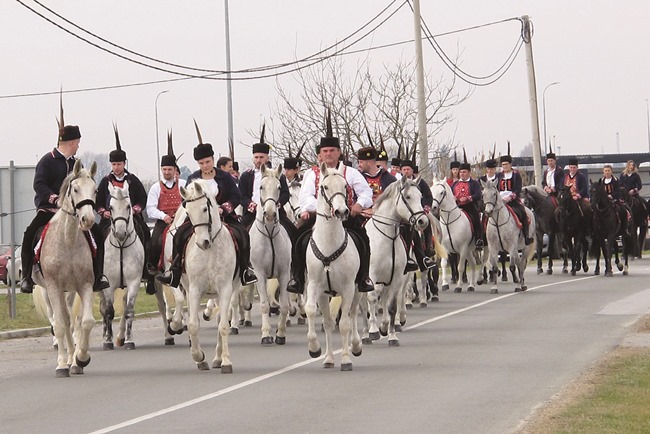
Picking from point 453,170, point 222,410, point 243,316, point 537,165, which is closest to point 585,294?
point 453,170

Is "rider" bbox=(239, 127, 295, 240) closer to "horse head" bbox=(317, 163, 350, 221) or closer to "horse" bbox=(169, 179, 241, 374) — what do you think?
"horse" bbox=(169, 179, 241, 374)

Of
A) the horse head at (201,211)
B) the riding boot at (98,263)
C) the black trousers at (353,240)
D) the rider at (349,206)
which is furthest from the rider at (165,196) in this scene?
the horse head at (201,211)

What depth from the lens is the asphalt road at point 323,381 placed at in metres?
12.0

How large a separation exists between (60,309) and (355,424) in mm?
5582

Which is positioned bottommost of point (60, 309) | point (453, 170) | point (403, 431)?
point (403, 431)

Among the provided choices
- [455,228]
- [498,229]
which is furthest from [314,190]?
[498,229]

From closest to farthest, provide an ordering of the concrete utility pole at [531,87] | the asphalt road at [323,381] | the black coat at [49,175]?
the asphalt road at [323,381] < the black coat at [49,175] < the concrete utility pole at [531,87]

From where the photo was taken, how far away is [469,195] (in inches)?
1190

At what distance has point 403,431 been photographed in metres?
11.3

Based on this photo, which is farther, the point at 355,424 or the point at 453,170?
the point at 453,170

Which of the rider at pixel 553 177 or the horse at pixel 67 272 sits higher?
the rider at pixel 553 177

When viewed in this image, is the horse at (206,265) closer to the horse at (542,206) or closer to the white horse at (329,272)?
the white horse at (329,272)

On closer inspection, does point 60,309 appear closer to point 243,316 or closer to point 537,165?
point 243,316

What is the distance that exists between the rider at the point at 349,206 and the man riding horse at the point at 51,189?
2.34m
